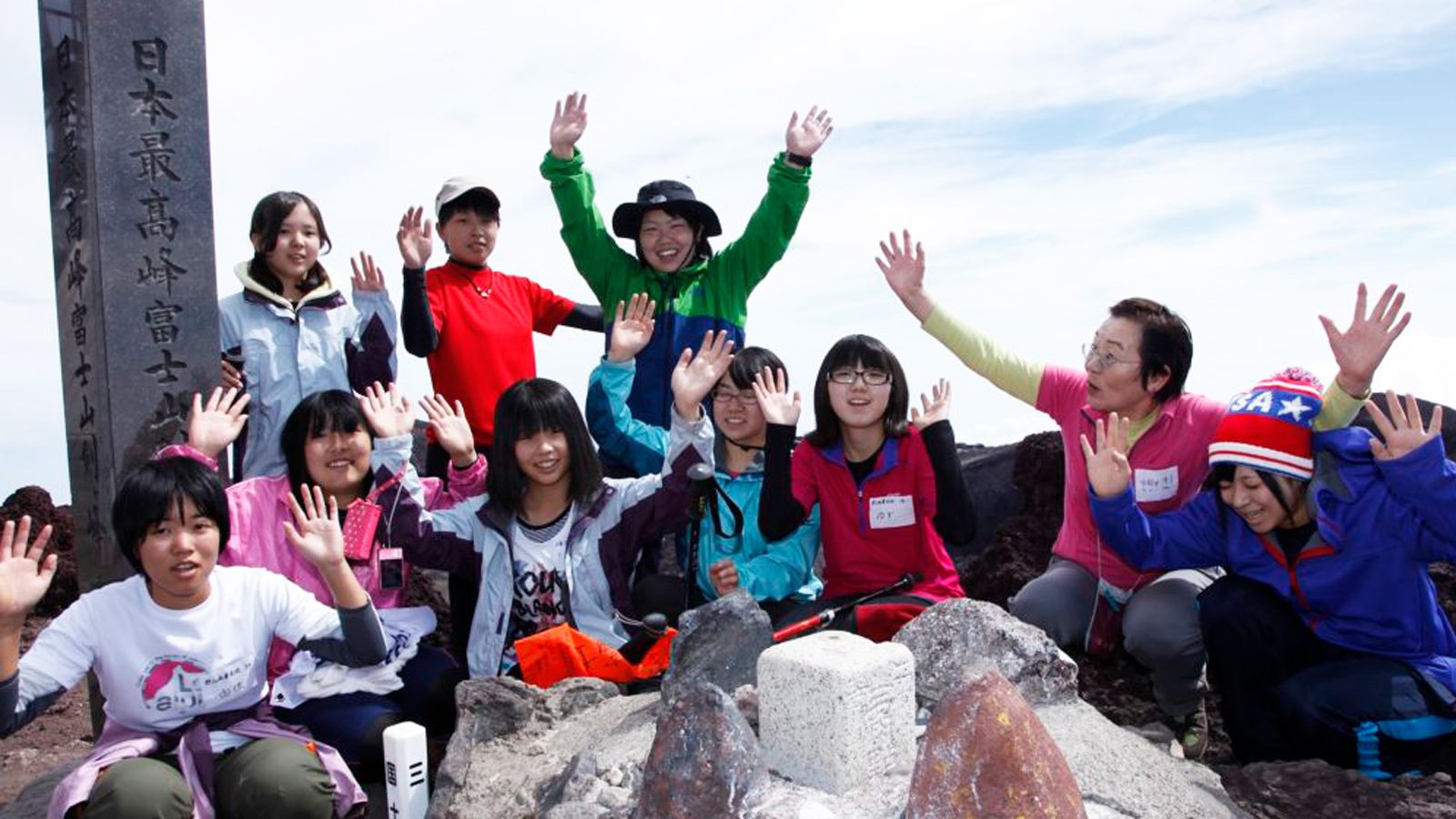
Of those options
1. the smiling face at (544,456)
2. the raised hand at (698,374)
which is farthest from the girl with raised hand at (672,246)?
the smiling face at (544,456)

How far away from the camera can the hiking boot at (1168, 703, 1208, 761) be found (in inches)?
210

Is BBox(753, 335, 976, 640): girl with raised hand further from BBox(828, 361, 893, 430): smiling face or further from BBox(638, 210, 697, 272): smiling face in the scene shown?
BBox(638, 210, 697, 272): smiling face

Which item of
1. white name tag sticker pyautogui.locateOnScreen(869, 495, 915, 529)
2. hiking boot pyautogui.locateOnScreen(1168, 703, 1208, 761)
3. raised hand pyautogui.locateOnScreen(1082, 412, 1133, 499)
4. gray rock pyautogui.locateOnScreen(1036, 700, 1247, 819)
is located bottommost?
hiking boot pyautogui.locateOnScreen(1168, 703, 1208, 761)

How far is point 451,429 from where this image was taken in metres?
5.29

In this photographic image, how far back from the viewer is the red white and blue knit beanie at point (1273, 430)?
4617 millimetres

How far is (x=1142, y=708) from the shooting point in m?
6.02

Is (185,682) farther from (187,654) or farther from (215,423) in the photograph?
(215,423)

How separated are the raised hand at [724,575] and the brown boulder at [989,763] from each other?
203cm

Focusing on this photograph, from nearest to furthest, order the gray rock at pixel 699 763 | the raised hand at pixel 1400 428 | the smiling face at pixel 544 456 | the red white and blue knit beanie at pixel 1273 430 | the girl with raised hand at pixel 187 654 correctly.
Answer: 1. the gray rock at pixel 699 763
2. the girl with raised hand at pixel 187 654
3. the raised hand at pixel 1400 428
4. the red white and blue knit beanie at pixel 1273 430
5. the smiling face at pixel 544 456

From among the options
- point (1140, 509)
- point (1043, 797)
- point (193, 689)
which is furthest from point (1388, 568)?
point (193, 689)

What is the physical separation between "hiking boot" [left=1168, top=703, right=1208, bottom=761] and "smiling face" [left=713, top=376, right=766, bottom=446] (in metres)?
2.37

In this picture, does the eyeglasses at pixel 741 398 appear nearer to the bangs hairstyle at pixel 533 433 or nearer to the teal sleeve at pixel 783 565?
the teal sleeve at pixel 783 565

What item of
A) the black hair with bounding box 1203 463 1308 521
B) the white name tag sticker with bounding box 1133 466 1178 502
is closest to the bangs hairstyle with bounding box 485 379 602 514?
the white name tag sticker with bounding box 1133 466 1178 502

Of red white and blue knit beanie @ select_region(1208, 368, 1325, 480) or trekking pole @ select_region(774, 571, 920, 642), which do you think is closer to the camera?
red white and blue knit beanie @ select_region(1208, 368, 1325, 480)
